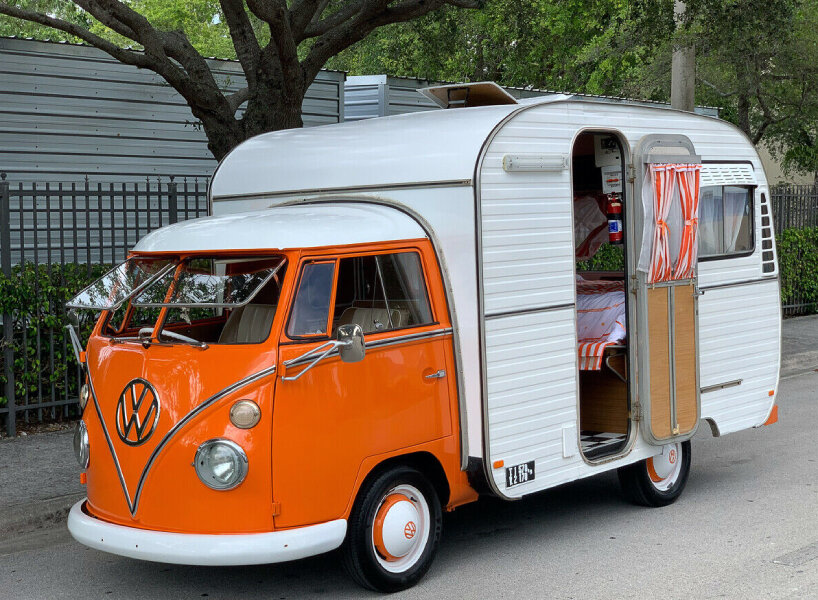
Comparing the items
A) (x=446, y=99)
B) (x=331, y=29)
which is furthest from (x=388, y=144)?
(x=331, y=29)

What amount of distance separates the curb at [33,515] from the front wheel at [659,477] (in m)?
3.91

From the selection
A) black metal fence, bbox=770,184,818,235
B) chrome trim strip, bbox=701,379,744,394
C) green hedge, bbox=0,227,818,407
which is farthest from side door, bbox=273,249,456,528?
black metal fence, bbox=770,184,818,235

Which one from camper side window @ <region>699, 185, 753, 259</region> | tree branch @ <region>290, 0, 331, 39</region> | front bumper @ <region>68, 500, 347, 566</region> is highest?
tree branch @ <region>290, 0, 331, 39</region>

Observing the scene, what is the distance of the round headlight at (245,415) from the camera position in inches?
200

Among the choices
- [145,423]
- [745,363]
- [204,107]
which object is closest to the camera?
[145,423]

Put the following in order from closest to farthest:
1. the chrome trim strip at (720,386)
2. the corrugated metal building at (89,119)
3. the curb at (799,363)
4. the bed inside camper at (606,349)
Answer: the bed inside camper at (606,349), the chrome trim strip at (720,386), the corrugated metal building at (89,119), the curb at (799,363)

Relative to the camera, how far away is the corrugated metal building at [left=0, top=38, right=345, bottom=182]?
36.8ft

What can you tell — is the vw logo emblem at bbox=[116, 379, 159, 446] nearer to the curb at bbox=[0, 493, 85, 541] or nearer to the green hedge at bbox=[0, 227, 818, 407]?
the curb at bbox=[0, 493, 85, 541]

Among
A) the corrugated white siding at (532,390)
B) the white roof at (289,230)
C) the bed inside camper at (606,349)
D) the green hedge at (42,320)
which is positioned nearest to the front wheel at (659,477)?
the bed inside camper at (606,349)

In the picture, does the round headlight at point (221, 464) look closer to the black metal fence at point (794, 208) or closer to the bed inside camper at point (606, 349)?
the bed inside camper at point (606, 349)

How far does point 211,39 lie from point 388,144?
36.7 metres

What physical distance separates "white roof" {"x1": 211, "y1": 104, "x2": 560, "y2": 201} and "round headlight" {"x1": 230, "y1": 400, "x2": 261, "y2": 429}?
175cm

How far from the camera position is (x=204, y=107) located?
9906 mm

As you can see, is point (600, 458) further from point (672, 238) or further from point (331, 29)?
point (331, 29)
